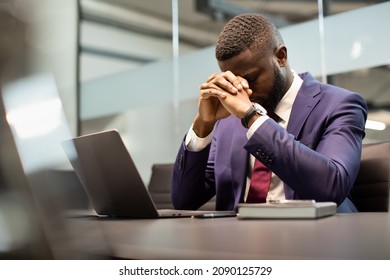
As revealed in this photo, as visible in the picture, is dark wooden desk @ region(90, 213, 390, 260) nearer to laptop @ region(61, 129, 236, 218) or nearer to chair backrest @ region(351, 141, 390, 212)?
laptop @ region(61, 129, 236, 218)

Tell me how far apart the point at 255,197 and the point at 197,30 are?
2.20 metres

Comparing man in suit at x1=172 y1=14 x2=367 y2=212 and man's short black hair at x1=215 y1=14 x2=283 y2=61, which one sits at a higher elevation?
man's short black hair at x1=215 y1=14 x2=283 y2=61

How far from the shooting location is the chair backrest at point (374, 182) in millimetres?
1390

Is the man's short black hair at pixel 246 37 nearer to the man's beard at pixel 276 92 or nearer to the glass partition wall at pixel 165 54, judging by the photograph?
the man's beard at pixel 276 92

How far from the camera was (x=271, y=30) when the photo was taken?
58.7 inches

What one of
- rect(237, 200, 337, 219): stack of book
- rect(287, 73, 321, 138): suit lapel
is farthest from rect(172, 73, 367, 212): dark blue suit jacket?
rect(237, 200, 337, 219): stack of book

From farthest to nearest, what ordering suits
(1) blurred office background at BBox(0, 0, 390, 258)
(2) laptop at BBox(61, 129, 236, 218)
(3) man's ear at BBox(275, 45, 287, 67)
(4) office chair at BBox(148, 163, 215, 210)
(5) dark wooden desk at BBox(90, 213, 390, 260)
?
(1) blurred office background at BBox(0, 0, 390, 258) < (4) office chair at BBox(148, 163, 215, 210) < (3) man's ear at BBox(275, 45, 287, 67) < (2) laptop at BBox(61, 129, 236, 218) < (5) dark wooden desk at BBox(90, 213, 390, 260)

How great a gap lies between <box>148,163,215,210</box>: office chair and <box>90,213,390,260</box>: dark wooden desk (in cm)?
142

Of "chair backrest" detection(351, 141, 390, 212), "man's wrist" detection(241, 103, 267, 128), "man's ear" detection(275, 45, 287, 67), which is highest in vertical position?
"man's ear" detection(275, 45, 287, 67)

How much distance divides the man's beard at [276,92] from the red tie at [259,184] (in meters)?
0.23

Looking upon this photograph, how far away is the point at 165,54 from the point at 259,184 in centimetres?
240

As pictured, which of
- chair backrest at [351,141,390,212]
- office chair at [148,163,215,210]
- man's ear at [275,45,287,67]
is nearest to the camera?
chair backrest at [351,141,390,212]

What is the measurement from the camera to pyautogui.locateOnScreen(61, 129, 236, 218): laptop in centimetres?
98

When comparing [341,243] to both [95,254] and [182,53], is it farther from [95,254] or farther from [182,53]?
[182,53]
